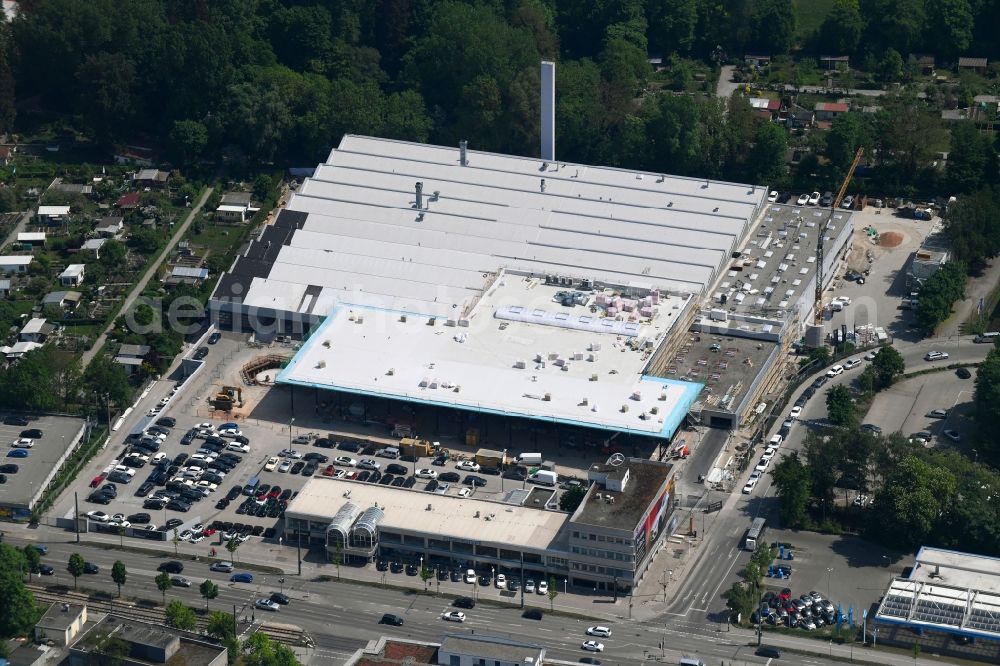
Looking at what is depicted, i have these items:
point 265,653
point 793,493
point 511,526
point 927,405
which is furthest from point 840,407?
point 265,653

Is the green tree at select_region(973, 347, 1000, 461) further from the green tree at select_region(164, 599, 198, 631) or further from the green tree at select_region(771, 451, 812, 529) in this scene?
the green tree at select_region(164, 599, 198, 631)

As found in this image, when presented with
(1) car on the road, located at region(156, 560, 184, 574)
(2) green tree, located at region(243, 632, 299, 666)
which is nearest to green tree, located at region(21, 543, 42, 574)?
(1) car on the road, located at region(156, 560, 184, 574)

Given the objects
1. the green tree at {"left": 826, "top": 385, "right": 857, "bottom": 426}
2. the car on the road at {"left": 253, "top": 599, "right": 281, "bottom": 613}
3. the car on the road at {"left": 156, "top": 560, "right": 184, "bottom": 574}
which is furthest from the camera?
the green tree at {"left": 826, "top": 385, "right": 857, "bottom": 426}

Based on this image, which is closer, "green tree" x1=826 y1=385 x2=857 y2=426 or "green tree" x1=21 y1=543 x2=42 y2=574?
"green tree" x1=21 y1=543 x2=42 y2=574

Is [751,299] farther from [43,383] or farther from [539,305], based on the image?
[43,383]

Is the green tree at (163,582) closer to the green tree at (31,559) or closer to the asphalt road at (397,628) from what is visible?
the asphalt road at (397,628)

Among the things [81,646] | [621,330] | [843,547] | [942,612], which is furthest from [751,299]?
[81,646]

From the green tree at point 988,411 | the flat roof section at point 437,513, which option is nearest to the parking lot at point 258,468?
the flat roof section at point 437,513

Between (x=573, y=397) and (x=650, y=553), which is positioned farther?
(x=573, y=397)
